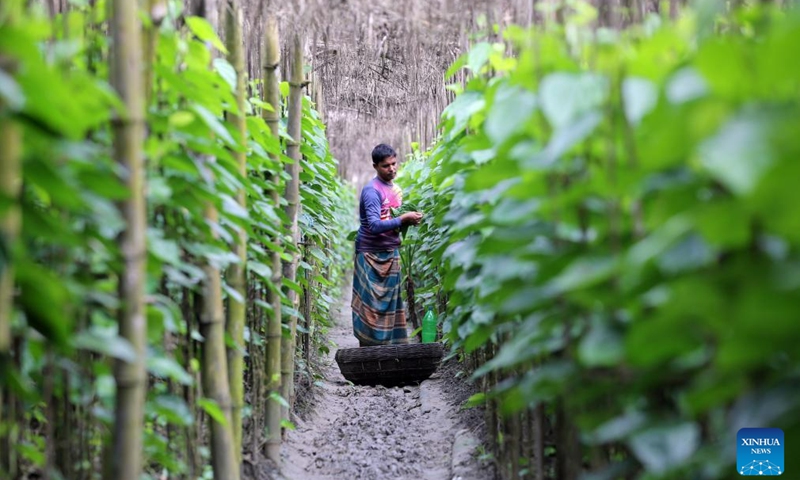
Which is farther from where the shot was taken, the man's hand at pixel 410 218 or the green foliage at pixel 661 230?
the man's hand at pixel 410 218

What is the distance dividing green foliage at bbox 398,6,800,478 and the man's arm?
407 centimetres

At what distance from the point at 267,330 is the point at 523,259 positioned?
219cm

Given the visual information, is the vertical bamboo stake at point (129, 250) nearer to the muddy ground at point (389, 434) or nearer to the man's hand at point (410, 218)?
the muddy ground at point (389, 434)

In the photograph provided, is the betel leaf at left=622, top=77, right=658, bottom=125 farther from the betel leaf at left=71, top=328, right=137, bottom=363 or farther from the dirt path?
the dirt path

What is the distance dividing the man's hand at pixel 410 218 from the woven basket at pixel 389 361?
0.91 meters

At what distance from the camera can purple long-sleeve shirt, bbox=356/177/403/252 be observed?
609 cm

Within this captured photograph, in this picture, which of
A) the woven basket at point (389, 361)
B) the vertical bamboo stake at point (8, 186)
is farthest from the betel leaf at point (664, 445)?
the woven basket at point (389, 361)

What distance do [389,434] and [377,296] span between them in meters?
1.70

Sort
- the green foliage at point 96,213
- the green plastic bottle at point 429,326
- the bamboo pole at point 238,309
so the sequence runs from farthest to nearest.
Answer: the green plastic bottle at point 429,326
the bamboo pole at point 238,309
the green foliage at point 96,213

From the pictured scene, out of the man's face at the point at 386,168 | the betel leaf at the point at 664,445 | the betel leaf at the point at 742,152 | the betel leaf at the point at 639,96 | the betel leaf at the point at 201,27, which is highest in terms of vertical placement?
the man's face at the point at 386,168

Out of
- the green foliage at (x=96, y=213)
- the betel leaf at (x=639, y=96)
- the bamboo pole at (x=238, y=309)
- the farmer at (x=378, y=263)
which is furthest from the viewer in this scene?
the farmer at (x=378, y=263)

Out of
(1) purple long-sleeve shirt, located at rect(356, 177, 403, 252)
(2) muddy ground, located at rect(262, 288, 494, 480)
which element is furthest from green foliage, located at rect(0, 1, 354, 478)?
(1) purple long-sleeve shirt, located at rect(356, 177, 403, 252)

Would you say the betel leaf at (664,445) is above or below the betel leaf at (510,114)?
below

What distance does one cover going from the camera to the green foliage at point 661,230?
1.13 m
